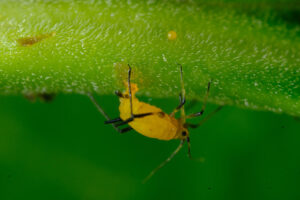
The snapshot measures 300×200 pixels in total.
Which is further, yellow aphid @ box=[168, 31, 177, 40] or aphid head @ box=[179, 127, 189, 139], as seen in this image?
aphid head @ box=[179, 127, 189, 139]

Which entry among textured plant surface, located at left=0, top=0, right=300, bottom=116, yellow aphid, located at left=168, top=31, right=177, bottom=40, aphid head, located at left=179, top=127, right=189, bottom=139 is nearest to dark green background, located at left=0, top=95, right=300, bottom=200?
aphid head, located at left=179, top=127, right=189, bottom=139

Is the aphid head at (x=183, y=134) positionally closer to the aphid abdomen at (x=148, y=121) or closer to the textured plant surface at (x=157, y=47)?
the aphid abdomen at (x=148, y=121)

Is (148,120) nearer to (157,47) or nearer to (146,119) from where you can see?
(146,119)

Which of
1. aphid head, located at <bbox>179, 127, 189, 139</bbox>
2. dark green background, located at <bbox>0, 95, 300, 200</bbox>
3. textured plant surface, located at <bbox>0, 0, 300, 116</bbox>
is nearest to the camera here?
textured plant surface, located at <bbox>0, 0, 300, 116</bbox>

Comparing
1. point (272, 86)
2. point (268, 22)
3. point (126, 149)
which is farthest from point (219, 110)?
point (268, 22)

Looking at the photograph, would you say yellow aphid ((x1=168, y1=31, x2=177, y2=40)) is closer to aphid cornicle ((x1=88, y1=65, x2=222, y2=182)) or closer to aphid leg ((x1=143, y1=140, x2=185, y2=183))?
aphid cornicle ((x1=88, y1=65, x2=222, y2=182))

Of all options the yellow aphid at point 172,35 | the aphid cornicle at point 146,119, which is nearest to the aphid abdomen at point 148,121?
the aphid cornicle at point 146,119

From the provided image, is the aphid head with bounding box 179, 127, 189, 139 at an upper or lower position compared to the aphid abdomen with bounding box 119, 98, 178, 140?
lower
